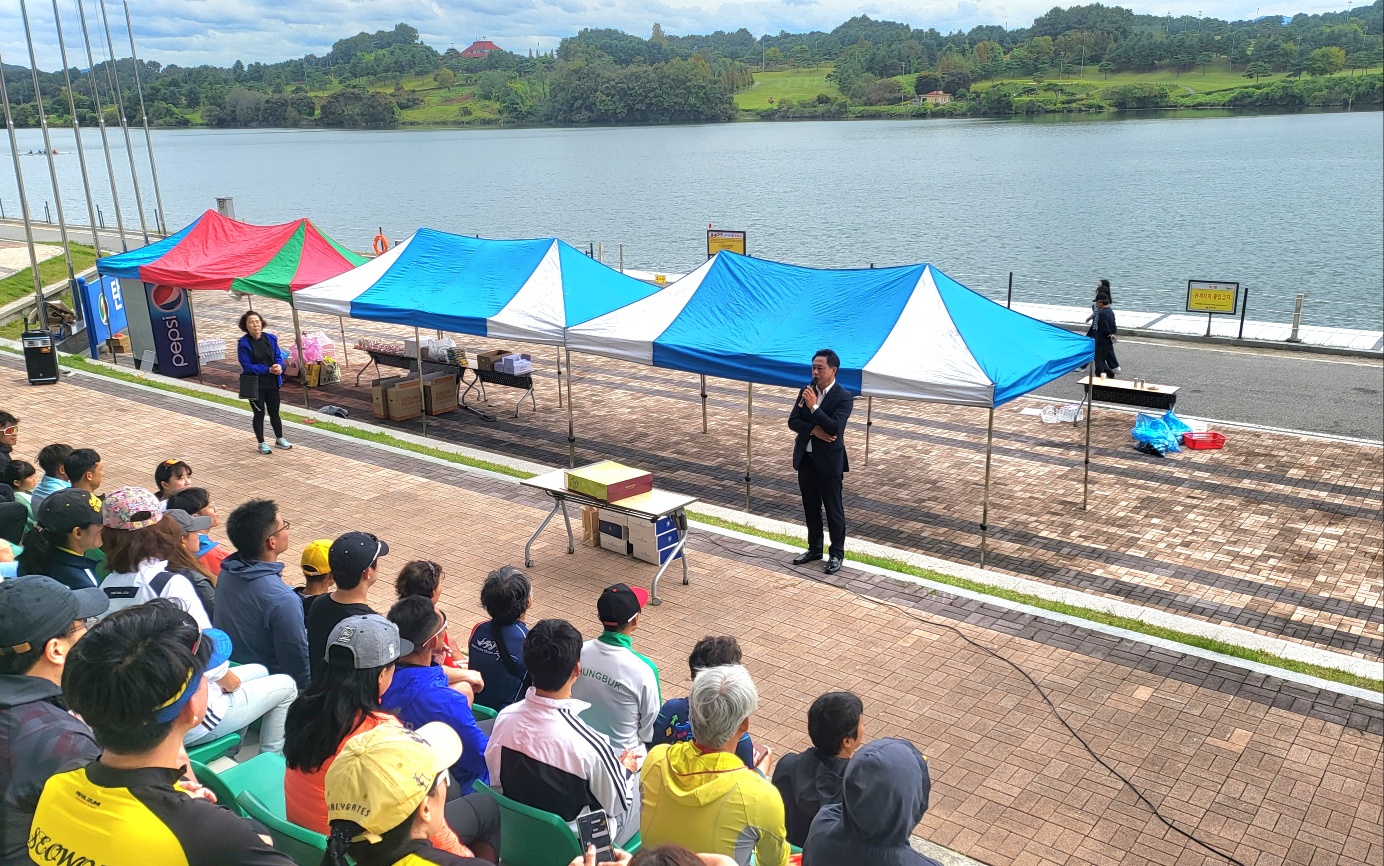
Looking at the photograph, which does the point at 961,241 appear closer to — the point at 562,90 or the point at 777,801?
the point at 777,801

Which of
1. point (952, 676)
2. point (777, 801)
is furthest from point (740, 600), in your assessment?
point (777, 801)

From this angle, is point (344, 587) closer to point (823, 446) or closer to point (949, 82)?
point (823, 446)

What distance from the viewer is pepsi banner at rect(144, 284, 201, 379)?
18.6m

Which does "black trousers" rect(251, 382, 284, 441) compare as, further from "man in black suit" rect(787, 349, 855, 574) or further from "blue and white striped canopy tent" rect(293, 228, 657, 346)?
"man in black suit" rect(787, 349, 855, 574)

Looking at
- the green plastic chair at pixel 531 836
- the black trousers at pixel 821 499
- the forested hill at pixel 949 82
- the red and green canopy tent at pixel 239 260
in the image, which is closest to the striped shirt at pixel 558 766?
the green plastic chair at pixel 531 836

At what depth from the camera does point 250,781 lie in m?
4.44

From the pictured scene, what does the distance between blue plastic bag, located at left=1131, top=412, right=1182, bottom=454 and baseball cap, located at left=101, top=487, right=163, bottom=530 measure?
12.3 metres

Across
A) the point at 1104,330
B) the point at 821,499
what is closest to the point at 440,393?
the point at 821,499

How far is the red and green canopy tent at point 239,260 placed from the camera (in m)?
16.4

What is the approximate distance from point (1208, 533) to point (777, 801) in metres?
9.06

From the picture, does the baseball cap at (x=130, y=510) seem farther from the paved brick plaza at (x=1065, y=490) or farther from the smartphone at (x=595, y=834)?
the paved brick plaza at (x=1065, y=490)

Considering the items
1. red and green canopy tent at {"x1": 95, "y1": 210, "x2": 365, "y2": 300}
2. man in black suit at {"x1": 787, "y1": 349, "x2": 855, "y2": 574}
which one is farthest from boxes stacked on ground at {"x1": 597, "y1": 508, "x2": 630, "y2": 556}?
red and green canopy tent at {"x1": 95, "y1": 210, "x2": 365, "y2": 300}

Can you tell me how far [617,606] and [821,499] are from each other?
4.86 meters

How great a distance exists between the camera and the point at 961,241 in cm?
5928
